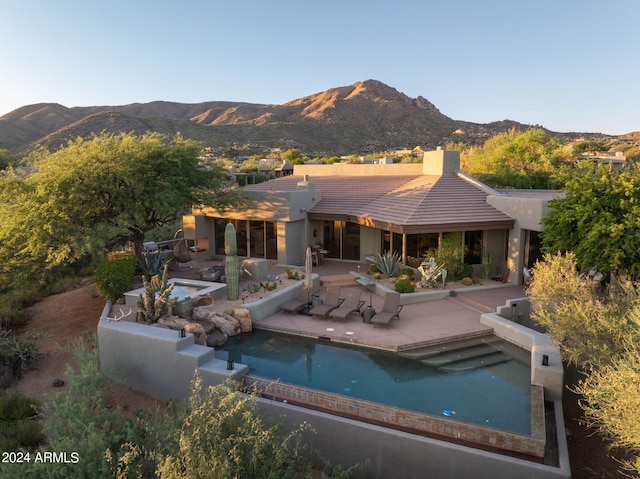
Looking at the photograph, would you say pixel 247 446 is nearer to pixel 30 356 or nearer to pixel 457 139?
pixel 30 356

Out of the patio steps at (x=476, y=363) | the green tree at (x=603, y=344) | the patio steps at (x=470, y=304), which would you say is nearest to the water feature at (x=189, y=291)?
the patio steps at (x=476, y=363)

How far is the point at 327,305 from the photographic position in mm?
15203

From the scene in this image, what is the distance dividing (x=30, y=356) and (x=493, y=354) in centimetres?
1388

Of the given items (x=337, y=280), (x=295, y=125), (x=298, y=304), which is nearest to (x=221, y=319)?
(x=298, y=304)

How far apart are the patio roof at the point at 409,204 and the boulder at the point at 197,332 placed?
9471mm

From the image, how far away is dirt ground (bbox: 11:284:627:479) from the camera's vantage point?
8312mm

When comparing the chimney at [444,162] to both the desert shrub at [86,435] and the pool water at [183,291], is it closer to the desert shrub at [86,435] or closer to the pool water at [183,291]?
the pool water at [183,291]

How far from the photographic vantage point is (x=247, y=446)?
22.0ft

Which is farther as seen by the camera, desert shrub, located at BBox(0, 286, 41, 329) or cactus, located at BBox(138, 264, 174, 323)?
desert shrub, located at BBox(0, 286, 41, 329)

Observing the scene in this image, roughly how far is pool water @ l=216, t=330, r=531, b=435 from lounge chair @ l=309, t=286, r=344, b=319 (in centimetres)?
144

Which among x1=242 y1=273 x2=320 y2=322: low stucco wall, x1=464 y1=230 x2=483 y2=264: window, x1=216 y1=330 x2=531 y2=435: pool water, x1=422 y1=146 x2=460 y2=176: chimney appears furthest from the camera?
x1=422 y1=146 x2=460 y2=176: chimney

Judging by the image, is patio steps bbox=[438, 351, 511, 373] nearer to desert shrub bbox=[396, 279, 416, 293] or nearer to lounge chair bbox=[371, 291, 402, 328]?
lounge chair bbox=[371, 291, 402, 328]

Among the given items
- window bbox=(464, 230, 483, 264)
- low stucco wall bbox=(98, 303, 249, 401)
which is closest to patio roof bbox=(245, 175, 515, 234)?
window bbox=(464, 230, 483, 264)

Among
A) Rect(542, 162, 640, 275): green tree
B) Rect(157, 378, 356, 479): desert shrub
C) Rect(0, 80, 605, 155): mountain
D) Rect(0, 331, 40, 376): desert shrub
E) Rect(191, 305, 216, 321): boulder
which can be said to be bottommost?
Rect(0, 331, 40, 376): desert shrub
